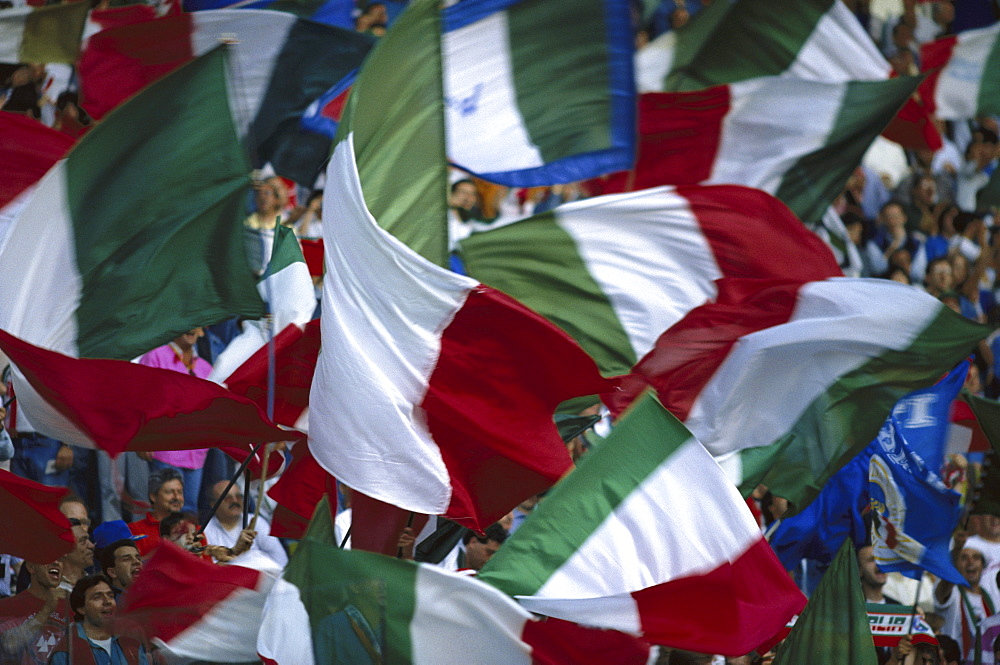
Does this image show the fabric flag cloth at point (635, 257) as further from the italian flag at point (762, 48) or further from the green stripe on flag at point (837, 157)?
the italian flag at point (762, 48)

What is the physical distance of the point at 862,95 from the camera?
30.5ft

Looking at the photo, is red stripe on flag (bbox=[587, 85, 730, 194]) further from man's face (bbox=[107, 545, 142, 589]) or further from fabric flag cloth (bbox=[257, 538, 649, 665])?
fabric flag cloth (bbox=[257, 538, 649, 665])

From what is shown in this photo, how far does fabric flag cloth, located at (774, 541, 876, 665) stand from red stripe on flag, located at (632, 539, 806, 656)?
683 mm

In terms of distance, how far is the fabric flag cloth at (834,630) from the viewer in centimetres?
627

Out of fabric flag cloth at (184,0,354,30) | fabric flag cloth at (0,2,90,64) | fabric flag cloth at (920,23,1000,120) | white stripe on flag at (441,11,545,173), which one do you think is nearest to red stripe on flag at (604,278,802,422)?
white stripe on flag at (441,11,545,173)

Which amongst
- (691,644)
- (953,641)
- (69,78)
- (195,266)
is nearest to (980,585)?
(953,641)

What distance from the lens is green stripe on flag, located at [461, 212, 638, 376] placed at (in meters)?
7.40

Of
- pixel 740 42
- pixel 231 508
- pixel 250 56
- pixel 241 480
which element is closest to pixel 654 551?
pixel 231 508

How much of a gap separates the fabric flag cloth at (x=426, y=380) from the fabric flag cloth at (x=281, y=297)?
1.23 metres

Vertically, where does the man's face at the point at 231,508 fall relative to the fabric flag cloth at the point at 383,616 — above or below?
below

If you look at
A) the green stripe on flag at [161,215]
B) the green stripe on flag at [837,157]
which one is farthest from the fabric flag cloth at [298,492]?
the green stripe on flag at [837,157]

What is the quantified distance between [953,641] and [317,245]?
13.2 feet

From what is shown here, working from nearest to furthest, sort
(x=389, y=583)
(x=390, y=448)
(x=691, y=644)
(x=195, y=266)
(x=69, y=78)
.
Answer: (x=389, y=583), (x=691, y=644), (x=390, y=448), (x=195, y=266), (x=69, y=78)

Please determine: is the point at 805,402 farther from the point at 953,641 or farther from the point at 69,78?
the point at 69,78
